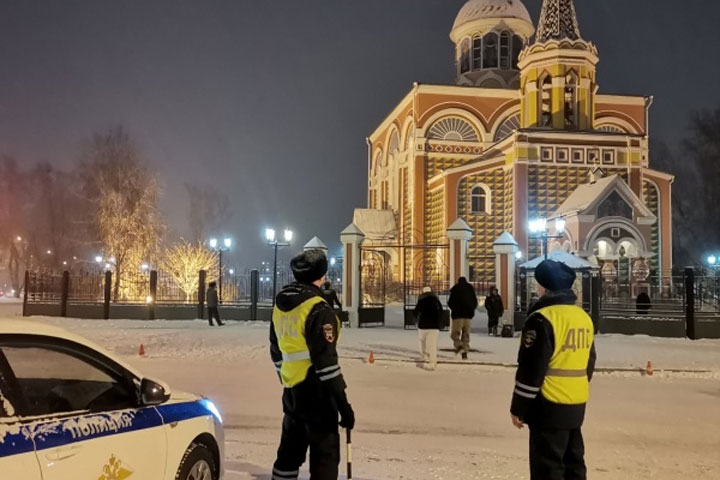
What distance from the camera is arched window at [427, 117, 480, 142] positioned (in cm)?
4584

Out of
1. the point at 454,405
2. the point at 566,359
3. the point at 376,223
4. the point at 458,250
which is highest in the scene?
the point at 376,223

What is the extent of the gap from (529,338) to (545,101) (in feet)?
124

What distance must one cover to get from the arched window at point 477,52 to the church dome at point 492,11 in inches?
57.9

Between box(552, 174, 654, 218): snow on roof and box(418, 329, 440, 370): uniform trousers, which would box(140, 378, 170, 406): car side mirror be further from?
box(552, 174, 654, 218): snow on roof

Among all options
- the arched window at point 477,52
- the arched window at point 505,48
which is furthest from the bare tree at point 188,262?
the arched window at point 505,48

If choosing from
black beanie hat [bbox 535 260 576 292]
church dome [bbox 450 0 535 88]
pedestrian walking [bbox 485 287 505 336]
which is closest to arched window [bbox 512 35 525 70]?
church dome [bbox 450 0 535 88]

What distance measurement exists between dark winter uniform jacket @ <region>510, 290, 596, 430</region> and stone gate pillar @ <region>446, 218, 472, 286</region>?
17.7 metres

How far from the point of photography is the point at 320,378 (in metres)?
4.61

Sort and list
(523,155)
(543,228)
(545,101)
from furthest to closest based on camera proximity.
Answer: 1. (545,101)
2. (523,155)
3. (543,228)

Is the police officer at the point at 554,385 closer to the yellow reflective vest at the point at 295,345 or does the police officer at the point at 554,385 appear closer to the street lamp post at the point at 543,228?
the yellow reflective vest at the point at 295,345

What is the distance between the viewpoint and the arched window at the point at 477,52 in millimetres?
49281

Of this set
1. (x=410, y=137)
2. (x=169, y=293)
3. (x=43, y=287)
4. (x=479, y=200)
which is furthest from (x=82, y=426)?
(x=410, y=137)

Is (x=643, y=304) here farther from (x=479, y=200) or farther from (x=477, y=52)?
A: (x=477, y=52)

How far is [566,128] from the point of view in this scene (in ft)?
129
